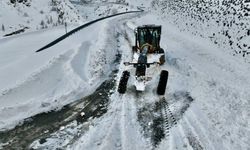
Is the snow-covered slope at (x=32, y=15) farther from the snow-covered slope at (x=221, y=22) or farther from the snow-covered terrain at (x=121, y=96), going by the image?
the snow-covered slope at (x=221, y=22)

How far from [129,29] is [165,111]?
58.1 feet

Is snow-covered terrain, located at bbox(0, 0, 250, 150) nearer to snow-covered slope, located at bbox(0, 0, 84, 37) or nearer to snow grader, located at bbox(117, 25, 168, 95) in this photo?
snow grader, located at bbox(117, 25, 168, 95)

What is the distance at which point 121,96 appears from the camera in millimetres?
12211

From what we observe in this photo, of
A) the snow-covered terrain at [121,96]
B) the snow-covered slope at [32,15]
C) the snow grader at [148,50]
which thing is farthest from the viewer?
the snow-covered slope at [32,15]

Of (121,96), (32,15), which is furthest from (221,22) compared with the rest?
(32,15)

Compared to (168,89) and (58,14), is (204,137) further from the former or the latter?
(58,14)

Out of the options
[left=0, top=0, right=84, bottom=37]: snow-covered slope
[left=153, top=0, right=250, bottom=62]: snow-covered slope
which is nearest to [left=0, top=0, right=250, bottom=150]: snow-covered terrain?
[left=153, top=0, right=250, bottom=62]: snow-covered slope

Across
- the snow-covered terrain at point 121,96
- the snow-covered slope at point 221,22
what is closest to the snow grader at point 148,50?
the snow-covered terrain at point 121,96

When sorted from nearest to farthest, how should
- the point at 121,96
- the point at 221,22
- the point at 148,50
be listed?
the point at 121,96, the point at 148,50, the point at 221,22

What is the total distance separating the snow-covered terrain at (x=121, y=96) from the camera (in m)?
8.94

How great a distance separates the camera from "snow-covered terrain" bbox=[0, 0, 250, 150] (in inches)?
352

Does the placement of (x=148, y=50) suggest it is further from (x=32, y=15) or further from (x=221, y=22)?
(x=32, y=15)

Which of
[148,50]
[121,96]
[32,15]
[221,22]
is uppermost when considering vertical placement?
[221,22]

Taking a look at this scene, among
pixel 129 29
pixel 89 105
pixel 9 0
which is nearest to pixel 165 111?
pixel 89 105
